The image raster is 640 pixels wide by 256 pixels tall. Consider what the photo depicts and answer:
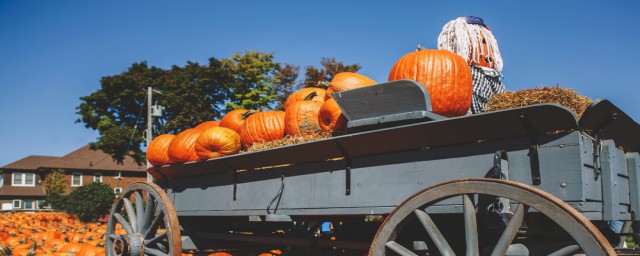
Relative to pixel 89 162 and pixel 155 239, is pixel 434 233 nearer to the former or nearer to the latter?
pixel 155 239

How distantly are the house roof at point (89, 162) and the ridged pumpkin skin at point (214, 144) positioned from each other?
45706 millimetres

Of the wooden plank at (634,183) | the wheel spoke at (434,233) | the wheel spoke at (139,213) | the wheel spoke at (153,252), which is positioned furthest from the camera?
the wheel spoke at (139,213)

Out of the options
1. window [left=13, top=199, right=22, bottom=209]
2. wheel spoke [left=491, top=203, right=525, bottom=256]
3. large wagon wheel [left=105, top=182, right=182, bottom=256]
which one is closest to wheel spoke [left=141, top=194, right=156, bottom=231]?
large wagon wheel [left=105, top=182, right=182, bottom=256]

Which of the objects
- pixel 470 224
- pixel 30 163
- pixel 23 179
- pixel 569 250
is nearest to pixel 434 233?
pixel 470 224

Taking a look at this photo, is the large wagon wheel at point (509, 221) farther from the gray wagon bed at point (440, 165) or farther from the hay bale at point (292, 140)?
the hay bale at point (292, 140)

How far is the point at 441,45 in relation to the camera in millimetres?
5922

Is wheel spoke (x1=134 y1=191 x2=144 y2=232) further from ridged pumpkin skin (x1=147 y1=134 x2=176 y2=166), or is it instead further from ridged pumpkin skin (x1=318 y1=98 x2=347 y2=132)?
ridged pumpkin skin (x1=318 y1=98 x2=347 y2=132)

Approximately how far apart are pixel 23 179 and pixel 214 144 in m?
53.8

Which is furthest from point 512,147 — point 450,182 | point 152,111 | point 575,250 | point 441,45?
point 152,111

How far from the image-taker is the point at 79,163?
162 ft

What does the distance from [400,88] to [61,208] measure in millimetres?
22408

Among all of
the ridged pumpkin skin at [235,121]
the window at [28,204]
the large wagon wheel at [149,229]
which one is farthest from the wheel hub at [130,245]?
the window at [28,204]

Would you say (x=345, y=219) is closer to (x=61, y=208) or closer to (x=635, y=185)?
(x=635, y=185)

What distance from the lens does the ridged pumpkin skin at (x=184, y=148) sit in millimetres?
5391
